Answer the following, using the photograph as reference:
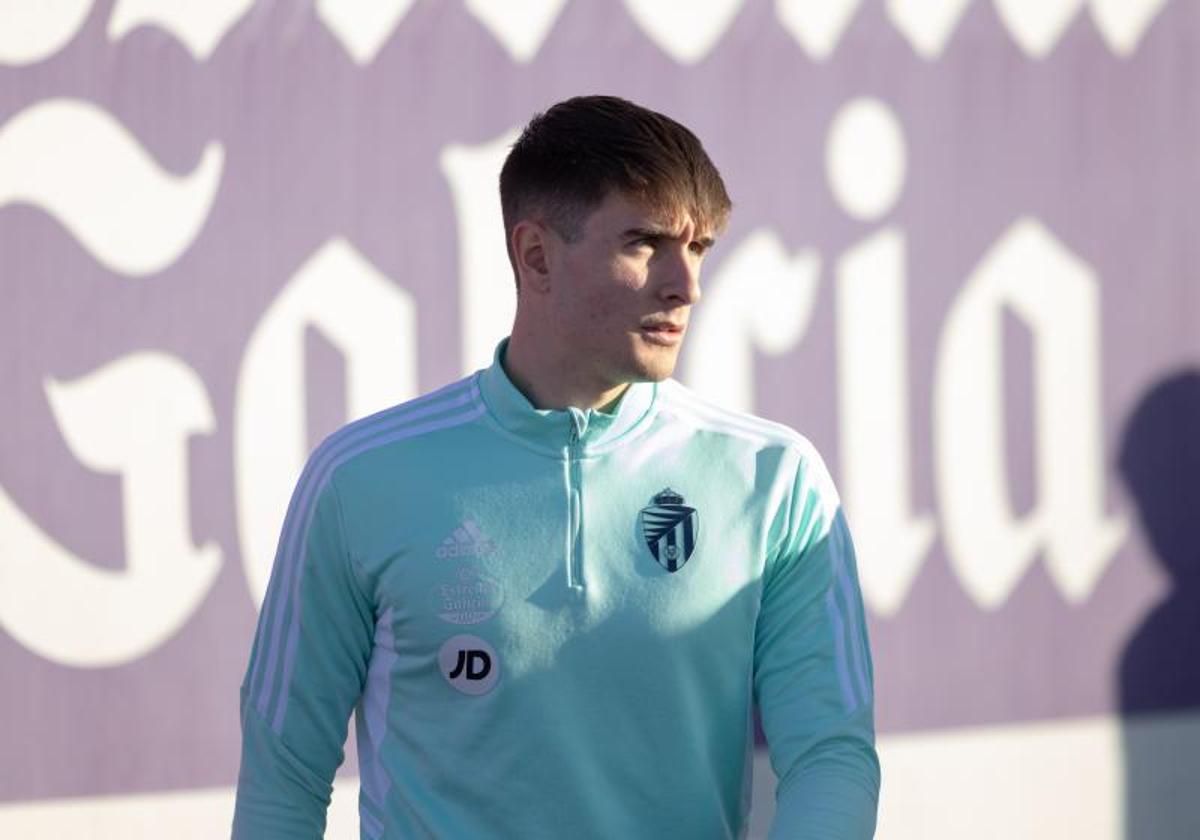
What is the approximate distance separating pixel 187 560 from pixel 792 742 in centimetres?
178

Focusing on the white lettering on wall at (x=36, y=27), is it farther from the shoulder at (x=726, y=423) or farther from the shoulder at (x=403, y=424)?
the shoulder at (x=726, y=423)

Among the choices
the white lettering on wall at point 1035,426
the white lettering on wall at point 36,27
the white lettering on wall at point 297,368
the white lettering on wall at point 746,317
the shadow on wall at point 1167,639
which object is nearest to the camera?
the white lettering on wall at point 36,27

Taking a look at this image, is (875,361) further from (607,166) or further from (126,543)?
(607,166)

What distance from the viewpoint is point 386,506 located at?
2020 millimetres

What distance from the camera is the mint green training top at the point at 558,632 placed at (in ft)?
6.40

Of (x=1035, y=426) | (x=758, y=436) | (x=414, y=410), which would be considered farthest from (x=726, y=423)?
(x=1035, y=426)

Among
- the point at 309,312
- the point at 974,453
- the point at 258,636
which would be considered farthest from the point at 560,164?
the point at 974,453

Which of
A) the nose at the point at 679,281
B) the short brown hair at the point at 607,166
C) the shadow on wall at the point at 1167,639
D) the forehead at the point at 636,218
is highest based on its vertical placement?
the short brown hair at the point at 607,166

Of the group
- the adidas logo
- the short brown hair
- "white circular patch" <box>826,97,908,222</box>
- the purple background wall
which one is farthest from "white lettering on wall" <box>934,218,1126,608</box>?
the adidas logo

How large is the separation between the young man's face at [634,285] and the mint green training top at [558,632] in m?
0.09

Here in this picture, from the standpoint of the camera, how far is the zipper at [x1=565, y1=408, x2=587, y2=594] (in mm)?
1989

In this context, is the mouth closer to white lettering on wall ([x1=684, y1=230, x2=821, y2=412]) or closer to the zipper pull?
the zipper pull

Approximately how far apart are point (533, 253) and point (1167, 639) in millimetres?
2599

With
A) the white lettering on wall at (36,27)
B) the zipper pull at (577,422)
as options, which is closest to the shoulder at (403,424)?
the zipper pull at (577,422)
